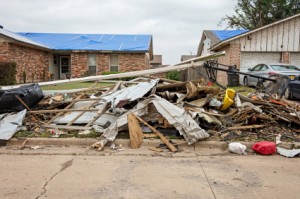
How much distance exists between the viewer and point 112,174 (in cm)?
465

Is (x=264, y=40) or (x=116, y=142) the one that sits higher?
(x=264, y=40)

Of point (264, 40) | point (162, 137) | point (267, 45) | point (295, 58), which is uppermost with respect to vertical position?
point (264, 40)

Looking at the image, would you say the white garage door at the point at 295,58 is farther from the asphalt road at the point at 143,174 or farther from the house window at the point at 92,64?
the asphalt road at the point at 143,174

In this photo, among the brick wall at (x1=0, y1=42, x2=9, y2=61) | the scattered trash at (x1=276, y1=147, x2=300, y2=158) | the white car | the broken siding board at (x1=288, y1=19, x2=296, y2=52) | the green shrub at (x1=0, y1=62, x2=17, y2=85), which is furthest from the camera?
the broken siding board at (x1=288, y1=19, x2=296, y2=52)

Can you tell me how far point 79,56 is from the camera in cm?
2500

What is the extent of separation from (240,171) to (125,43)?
23.2 meters

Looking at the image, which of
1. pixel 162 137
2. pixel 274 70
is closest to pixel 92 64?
pixel 274 70

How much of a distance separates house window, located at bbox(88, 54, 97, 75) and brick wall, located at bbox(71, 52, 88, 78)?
0.35 meters

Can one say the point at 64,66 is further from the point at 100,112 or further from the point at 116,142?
the point at 116,142

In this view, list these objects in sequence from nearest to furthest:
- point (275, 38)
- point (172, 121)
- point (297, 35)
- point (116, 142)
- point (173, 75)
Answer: point (116, 142) < point (172, 121) < point (275, 38) < point (297, 35) < point (173, 75)

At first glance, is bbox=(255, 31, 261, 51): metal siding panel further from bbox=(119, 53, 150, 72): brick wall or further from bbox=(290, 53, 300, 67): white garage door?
bbox=(119, 53, 150, 72): brick wall

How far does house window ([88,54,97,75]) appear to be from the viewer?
82.6ft

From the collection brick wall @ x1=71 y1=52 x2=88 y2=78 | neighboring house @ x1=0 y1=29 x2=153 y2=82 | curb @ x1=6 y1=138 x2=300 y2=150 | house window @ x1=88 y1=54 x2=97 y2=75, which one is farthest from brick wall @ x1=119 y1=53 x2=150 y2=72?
curb @ x1=6 y1=138 x2=300 y2=150

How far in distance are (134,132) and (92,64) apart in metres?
19.7
